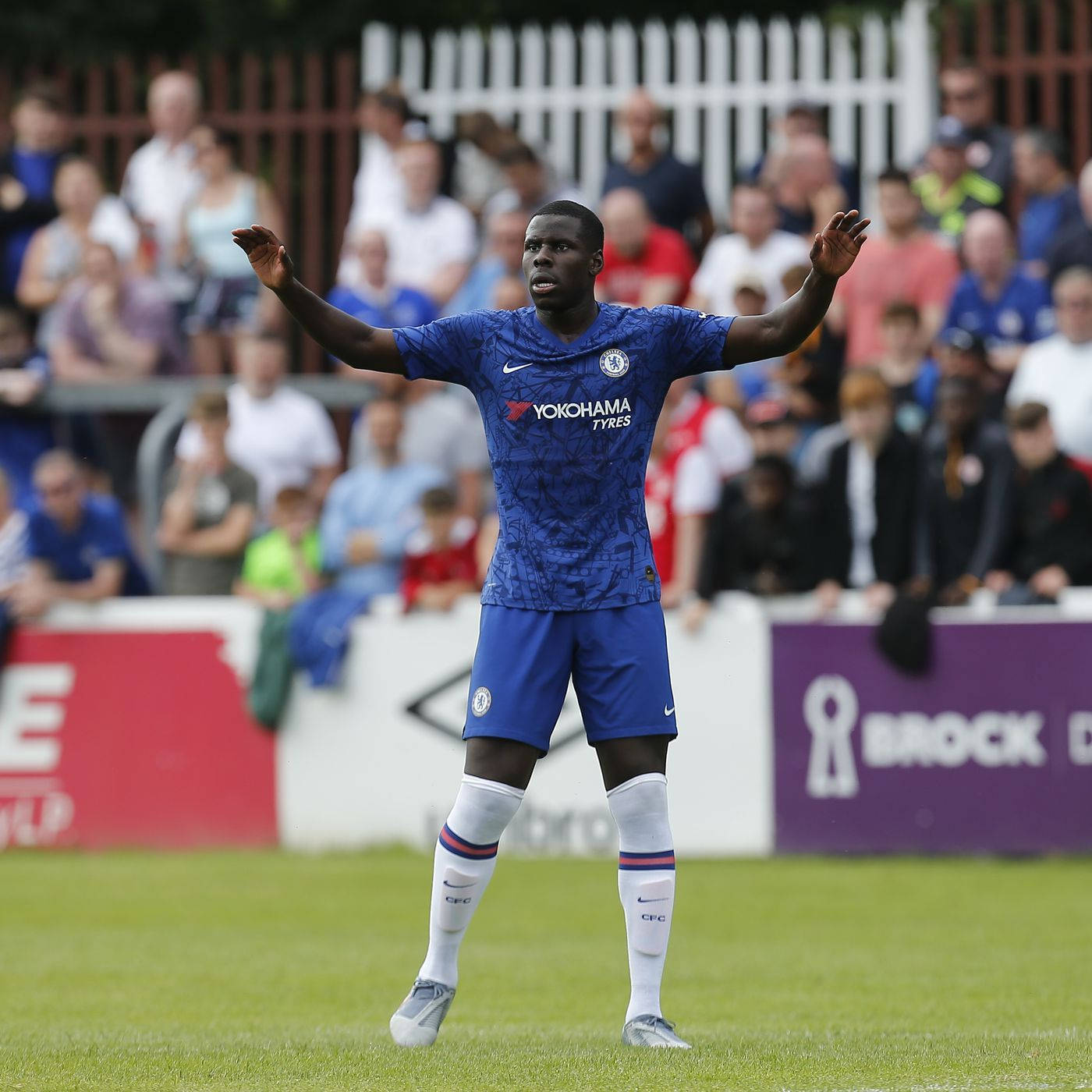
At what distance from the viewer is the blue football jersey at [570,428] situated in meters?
6.56

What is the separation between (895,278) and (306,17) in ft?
30.0

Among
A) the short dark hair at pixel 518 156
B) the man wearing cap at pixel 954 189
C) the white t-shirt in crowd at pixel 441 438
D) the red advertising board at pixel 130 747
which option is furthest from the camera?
the short dark hair at pixel 518 156

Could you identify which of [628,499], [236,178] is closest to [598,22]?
[236,178]

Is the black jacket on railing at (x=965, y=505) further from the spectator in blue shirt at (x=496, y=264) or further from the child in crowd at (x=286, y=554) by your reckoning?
the child in crowd at (x=286, y=554)

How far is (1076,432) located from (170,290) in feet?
23.6

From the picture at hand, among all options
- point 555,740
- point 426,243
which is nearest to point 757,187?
point 426,243

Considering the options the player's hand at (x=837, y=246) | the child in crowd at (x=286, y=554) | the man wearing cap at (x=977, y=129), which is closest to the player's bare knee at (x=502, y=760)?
the player's hand at (x=837, y=246)

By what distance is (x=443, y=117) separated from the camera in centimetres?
1839

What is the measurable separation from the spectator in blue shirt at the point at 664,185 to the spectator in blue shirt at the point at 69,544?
15.0ft

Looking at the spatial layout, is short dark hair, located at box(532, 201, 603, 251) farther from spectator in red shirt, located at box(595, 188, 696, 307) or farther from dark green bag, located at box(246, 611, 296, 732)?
spectator in red shirt, located at box(595, 188, 696, 307)

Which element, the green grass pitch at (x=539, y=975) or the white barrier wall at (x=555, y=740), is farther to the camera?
the white barrier wall at (x=555, y=740)


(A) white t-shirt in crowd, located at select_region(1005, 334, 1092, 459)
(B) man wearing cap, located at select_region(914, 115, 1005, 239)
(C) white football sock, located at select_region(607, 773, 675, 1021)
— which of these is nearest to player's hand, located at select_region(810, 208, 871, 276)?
(C) white football sock, located at select_region(607, 773, 675, 1021)

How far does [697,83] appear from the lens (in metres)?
17.9

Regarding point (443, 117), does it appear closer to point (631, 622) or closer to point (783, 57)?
point (783, 57)
